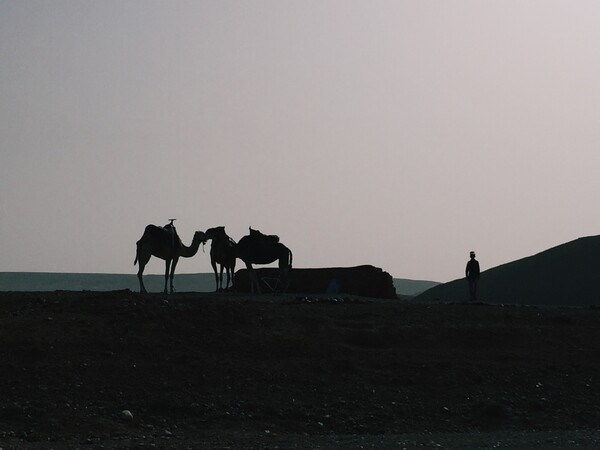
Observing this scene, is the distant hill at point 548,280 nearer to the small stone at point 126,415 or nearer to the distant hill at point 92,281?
the small stone at point 126,415

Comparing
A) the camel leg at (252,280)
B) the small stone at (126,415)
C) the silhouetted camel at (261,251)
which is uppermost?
the silhouetted camel at (261,251)

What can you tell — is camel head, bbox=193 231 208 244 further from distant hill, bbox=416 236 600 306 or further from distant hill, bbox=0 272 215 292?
distant hill, bbox=0 272 215 292

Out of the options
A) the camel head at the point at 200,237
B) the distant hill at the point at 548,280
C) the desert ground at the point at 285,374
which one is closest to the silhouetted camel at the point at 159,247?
the camel head at the point at 200,237

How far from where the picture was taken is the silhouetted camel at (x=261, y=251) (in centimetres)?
3541

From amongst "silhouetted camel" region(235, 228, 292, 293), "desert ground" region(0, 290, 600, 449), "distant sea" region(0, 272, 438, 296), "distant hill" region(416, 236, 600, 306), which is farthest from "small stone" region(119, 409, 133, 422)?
"distant sea" region(0, 272, 438, 296)

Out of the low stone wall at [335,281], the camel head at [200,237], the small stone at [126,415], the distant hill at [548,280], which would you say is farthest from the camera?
the distant hill at [548,280]

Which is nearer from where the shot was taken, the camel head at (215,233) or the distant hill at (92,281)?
the camel head at (215,233)

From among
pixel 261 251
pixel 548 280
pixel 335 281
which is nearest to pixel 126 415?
pixel 261 251

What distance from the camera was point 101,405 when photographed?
858 inches

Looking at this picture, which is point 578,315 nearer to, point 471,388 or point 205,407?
point 471,388

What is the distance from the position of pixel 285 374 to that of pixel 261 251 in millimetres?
11625

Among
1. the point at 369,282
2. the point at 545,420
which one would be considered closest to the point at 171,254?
the point at 369,282

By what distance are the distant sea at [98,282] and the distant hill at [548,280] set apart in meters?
83.1

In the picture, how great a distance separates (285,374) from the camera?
24203 mm
